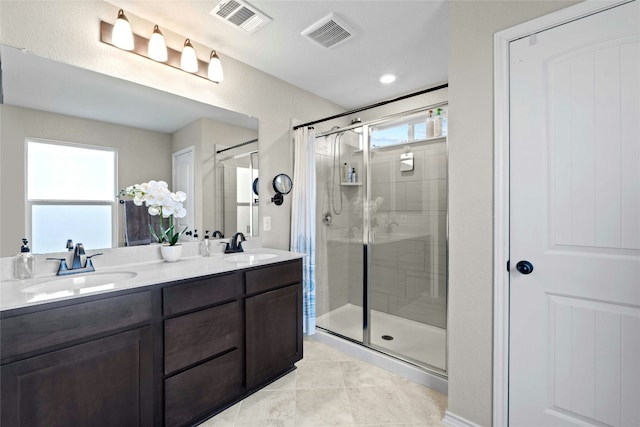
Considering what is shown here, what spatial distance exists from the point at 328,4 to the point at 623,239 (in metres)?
1.99

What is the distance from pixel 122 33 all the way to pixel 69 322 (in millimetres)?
1638

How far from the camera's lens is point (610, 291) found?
4.06 ft

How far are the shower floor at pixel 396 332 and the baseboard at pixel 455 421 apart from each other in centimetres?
47

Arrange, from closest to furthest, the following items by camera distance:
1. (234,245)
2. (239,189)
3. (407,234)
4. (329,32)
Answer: (329,32), (234,245), (239,189), (407,234)

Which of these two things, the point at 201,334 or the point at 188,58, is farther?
the point at 188,58

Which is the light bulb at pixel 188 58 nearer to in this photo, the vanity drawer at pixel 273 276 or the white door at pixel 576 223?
the vanity drawer at pixel 273 276

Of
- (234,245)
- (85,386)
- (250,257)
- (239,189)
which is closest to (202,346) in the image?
(85,386)

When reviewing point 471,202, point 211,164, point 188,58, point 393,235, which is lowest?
point 393,235

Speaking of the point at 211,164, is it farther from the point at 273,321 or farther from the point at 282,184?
the point at 273,321

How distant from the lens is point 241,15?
185 centimetres

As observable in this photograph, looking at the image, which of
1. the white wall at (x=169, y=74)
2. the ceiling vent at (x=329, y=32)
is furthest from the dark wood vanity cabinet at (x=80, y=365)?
the ceiling vent at (x=329, y=32)

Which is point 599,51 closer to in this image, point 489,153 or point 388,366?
point 489,153

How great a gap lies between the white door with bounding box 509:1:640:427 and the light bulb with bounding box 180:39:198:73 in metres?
2.00

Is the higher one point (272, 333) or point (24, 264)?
point (24, 264)
